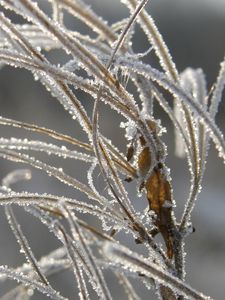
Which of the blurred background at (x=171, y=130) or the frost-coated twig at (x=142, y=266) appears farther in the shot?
the blurred background at (x=171, y=130)

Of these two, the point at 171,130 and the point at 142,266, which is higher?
the point at 171,130

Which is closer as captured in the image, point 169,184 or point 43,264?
point 169,184

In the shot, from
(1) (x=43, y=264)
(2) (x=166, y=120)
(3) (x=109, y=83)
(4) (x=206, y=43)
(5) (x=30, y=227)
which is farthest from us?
(4) (x=206, y=43)

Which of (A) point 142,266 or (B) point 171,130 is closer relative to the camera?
(A) point 142,266

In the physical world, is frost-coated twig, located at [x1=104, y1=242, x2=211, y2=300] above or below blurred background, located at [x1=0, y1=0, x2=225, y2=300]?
below

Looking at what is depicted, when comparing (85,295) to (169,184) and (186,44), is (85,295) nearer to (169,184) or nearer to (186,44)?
(169,184)

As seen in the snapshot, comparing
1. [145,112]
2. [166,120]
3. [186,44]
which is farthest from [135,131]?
[186,44]

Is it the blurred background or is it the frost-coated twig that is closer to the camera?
the frost-coated twig

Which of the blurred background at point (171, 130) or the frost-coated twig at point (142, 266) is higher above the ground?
the blurred background at point (171, 130)
